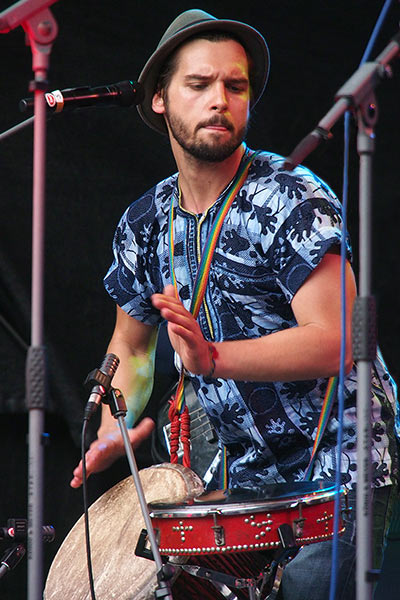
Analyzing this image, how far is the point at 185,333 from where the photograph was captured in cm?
221

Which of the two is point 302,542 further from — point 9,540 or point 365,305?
point 9,540

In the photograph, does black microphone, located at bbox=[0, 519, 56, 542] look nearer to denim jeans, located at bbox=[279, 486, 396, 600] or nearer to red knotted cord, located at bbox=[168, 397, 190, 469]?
red knotted cord, located at bbox=[168, 397, 190, 469]

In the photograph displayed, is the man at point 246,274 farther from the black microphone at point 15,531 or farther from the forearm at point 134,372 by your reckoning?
the black microphone at point 15,531

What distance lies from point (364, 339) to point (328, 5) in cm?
281

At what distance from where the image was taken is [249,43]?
3096 millimetres

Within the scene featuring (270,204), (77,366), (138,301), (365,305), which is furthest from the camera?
(77,366)

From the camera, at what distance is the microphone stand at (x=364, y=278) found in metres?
1.79

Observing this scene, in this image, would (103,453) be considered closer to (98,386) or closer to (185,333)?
(98,386)

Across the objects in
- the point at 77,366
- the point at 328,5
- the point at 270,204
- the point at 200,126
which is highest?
the point at 328,5

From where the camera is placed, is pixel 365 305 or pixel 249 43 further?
pixel 249 43

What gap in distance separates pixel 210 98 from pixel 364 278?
4.21ft

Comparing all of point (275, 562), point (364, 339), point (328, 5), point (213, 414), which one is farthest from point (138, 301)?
point (328, 5)

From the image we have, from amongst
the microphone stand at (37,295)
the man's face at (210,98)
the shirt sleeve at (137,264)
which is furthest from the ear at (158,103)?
the microphone stand at (37,295)

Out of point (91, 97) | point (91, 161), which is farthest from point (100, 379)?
point (91, 161)
